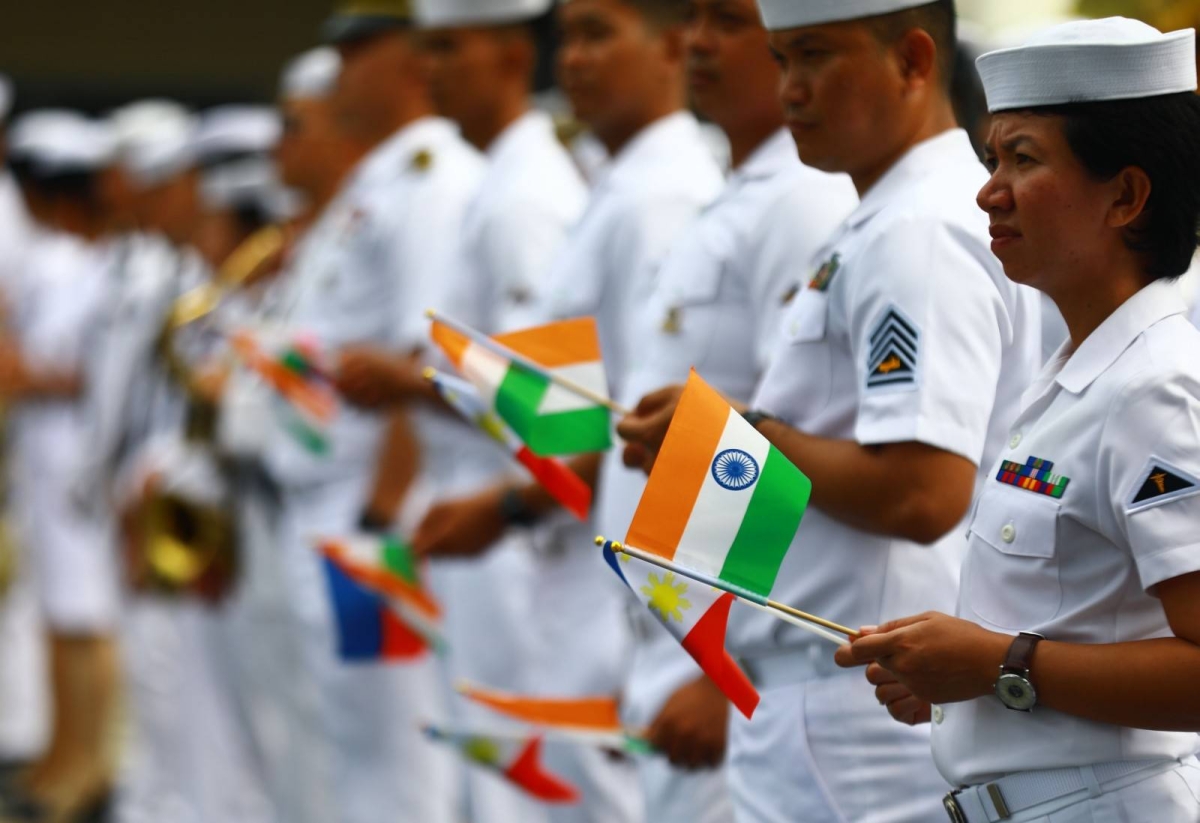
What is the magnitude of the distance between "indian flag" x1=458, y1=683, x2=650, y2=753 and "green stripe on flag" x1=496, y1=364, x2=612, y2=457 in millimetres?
586

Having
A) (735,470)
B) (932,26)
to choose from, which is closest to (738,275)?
(932,26)

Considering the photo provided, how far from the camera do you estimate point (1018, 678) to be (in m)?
2.05

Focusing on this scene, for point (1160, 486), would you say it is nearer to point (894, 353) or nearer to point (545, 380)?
point (894, 353)

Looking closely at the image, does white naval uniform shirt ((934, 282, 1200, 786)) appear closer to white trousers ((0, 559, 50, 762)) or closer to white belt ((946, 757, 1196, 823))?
white belt ((946, 757, 1196, 823))

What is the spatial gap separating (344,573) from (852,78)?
2347mm

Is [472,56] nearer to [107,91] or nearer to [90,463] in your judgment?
[90,463]

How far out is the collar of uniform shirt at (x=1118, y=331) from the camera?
209 centimetres

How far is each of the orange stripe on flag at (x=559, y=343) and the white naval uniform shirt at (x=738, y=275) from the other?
0.21m

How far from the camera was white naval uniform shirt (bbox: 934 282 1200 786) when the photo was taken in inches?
77.8

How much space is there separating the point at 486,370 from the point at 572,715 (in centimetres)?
85

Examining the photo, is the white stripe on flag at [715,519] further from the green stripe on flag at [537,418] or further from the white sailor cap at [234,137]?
the white sailor cap at [234,137]

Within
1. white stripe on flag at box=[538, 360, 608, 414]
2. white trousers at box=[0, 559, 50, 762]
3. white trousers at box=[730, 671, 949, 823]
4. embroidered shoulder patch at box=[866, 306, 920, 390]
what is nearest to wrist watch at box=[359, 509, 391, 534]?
white stripe on flag at box=[538, 360, 608, 414]

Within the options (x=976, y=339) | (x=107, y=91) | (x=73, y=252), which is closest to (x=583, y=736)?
(x=976, y=339)

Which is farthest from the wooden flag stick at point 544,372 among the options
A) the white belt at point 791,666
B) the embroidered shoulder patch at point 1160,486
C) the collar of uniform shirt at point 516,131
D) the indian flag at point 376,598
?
the collar of uniform shirt at point 516,131
